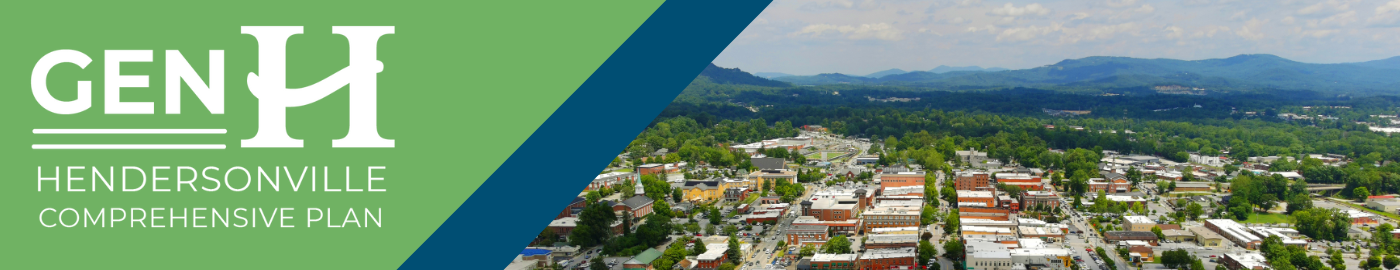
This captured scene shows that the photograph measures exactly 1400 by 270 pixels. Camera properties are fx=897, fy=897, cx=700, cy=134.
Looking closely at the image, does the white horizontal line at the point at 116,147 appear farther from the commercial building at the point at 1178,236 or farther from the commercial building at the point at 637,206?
the commercial building at the point at 1178,236

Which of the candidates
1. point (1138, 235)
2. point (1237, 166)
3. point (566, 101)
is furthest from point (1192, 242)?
point (566, 101)

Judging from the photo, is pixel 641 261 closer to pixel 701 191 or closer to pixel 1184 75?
pixel 701 191

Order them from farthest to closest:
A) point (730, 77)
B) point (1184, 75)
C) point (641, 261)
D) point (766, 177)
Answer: point (1184, 75)
point (730, 77)
point (766, 177)
point (641, 261)

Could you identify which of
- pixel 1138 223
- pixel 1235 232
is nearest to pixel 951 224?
pixel 1138 223

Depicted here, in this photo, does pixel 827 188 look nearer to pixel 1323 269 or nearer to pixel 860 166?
pixel 860 166

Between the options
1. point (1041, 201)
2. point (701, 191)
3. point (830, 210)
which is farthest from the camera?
point (701, 191)

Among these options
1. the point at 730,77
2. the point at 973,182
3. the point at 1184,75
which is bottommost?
the point at 973,182

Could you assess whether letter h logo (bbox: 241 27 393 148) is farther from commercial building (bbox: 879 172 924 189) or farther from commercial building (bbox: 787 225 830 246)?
commercial building (bbox: 879 172 924 189)
